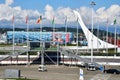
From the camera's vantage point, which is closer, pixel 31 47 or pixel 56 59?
pixel 31 47

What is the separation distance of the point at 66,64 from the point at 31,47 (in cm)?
1340

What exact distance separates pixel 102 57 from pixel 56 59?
20.6m

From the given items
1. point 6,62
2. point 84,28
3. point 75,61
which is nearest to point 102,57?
point 75,61

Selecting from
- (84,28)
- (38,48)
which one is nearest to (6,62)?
(38,48)

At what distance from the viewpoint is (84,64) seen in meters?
114

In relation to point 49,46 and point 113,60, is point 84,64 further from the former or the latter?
point 113,60

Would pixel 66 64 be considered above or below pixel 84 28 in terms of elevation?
below

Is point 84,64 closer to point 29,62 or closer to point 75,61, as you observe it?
point 75,61

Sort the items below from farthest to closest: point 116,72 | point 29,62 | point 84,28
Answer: point 84,28 → point 29,62 → point 116,72

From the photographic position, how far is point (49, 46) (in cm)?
11600

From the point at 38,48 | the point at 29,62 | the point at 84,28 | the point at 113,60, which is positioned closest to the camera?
the point at 38,48

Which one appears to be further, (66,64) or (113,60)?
(113,60)

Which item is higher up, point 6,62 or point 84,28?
point 84,28

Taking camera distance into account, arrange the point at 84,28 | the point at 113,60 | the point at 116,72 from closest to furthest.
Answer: the point at 116,72
the point at 113,60
the point at 84,28
